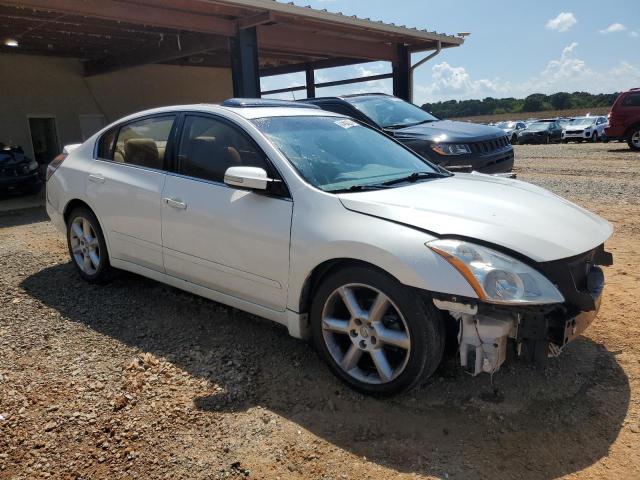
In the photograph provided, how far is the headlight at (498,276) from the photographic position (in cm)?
261

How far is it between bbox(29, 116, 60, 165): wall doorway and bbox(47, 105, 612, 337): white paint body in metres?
13.0

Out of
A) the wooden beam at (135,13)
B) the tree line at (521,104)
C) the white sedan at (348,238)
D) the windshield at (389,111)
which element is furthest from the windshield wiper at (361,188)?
the tree line at (521,104)

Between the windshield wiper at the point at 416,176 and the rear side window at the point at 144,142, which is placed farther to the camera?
the rear side window at the point at 144,142

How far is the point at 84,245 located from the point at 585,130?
25995 millimetres

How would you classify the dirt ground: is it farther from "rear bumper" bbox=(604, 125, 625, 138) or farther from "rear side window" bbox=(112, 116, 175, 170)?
"rear bumper" bbox=(604, 125, 625, 138)

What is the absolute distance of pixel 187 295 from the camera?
15.5 feet

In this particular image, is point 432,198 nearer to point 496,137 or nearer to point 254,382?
point 254,382

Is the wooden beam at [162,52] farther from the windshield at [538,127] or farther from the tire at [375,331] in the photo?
the windshield at [538,127]

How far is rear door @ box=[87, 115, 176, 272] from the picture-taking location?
4.14 meters

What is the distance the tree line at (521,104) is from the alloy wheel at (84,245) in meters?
69.5

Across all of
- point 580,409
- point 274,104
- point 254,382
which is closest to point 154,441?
point 254,382

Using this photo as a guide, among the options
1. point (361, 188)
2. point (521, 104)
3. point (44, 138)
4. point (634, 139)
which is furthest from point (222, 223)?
point (521, 104)

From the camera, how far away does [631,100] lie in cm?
1670

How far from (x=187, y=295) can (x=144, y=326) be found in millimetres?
673
